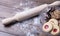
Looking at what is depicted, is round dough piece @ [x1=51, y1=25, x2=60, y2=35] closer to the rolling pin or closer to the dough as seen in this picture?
the dough

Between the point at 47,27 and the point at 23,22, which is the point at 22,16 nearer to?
the point at 23,22

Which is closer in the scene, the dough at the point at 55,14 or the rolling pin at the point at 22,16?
the dough at the point at 55,14

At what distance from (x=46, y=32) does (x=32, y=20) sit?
23 centimetres

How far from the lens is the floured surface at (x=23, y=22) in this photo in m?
0.89

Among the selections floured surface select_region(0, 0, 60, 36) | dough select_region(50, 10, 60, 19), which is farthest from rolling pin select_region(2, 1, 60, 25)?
dough select_region(50, 10, 60, 19)

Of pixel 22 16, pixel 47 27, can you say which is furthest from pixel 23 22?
pixel 47 27

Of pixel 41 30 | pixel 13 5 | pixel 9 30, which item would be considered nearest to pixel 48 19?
pixel 41 30

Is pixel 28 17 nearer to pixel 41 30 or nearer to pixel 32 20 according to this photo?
pixel 32 20

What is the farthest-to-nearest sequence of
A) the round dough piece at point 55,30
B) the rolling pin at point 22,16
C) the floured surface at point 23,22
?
the rolling pin at point 22,16
the floured surface at point 23,22
the round dough piece at point 55,30

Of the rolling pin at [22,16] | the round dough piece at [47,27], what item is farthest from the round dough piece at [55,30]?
the rolling pin at [22,16]

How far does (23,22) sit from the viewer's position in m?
1.02

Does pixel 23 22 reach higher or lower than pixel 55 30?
higher

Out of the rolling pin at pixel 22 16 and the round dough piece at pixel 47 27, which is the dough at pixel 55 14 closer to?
the round dough piece at pixel 47 27

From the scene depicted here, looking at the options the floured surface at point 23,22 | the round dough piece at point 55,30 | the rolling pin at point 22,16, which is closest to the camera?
the round dough piece at point 55,30
